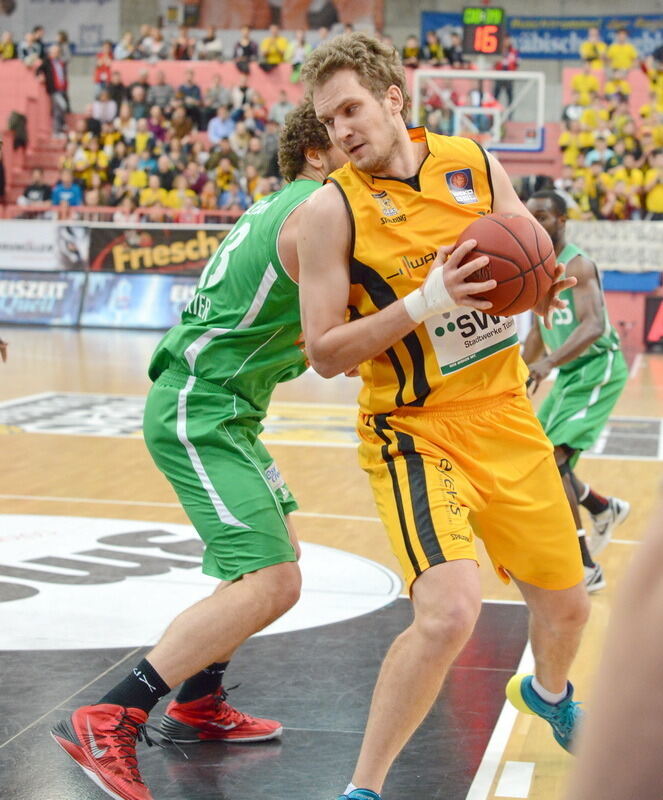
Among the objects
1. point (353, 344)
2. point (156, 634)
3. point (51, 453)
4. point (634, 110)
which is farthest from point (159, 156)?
point (353, 344)

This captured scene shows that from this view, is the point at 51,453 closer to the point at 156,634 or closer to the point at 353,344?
the point at 156,634

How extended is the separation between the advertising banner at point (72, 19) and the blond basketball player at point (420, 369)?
30481 mm

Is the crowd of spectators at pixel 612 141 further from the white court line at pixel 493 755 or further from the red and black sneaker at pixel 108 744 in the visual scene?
the red and black sneaker at pixel 108 744

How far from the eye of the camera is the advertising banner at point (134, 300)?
18828 mm

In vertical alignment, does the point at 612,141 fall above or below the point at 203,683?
above

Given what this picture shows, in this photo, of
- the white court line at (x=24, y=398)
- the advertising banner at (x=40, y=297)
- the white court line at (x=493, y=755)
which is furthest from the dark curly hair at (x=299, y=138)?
the advertising banner at (x=40, y=297)

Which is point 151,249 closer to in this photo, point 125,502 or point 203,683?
point 125,502

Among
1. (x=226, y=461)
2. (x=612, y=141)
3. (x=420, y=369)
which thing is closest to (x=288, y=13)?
(x=612, y=141)

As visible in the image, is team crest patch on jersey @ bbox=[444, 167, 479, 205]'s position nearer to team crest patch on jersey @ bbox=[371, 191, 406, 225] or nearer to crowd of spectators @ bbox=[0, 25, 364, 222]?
team crest patch on jersey @ bbox=[371, 191, 406, 225]

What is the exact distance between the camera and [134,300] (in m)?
19.0

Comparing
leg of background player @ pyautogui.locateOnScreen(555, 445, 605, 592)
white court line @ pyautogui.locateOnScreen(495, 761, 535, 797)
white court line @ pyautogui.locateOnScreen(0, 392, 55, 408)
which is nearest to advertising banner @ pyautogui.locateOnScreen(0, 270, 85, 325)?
white court line @ pyautogui.locateOnScreen(0, 392, 55, 408)

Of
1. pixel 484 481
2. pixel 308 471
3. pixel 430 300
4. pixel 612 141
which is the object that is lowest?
pixel 308 471

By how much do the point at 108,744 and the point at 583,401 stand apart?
3.28 meters

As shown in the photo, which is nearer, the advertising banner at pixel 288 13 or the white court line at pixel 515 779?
the white court line at pixel 515 779
